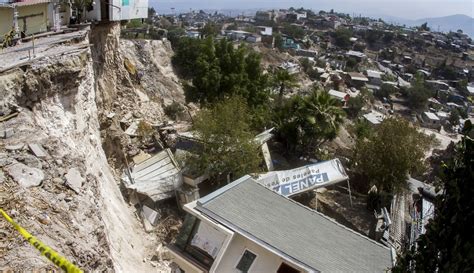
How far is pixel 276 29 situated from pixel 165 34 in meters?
76.2

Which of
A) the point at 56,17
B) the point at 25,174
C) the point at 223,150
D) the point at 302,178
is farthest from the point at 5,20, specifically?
the point at 302,178

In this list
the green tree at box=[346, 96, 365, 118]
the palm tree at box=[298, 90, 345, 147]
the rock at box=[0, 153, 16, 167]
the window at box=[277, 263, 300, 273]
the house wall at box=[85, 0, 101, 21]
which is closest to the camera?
the rock at box=[0, 153, 16, 167]

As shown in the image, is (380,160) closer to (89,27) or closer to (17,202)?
(89,27)

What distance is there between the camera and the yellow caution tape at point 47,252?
18.4ft

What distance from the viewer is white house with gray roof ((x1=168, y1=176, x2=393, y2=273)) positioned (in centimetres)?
1266

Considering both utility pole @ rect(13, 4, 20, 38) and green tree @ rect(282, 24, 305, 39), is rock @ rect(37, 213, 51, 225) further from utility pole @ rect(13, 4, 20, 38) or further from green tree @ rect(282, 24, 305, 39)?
green tree @ rect(282, 24, 305, 39)

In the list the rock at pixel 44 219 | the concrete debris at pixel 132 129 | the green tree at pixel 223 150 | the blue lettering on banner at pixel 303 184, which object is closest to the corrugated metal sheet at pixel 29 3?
the concrete debris at pixel 132 129

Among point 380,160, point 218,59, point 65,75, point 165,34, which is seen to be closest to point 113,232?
point 65,75

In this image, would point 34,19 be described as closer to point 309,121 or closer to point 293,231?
point 293,231

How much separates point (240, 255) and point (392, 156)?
39.0 ft

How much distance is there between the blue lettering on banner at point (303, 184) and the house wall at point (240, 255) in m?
6.65

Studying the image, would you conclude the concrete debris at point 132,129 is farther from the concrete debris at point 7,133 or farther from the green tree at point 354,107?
the green tree at point 354,107

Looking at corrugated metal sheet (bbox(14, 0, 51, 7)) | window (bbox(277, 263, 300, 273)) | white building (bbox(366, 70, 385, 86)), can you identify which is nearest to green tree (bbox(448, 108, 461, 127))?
white building (bbox(366, 70, 385, 86))

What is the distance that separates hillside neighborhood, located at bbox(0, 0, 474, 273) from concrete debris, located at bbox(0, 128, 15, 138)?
0.11 ft
